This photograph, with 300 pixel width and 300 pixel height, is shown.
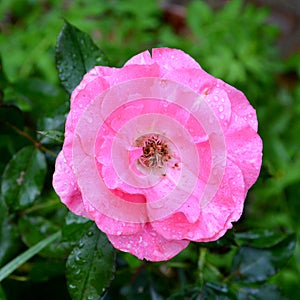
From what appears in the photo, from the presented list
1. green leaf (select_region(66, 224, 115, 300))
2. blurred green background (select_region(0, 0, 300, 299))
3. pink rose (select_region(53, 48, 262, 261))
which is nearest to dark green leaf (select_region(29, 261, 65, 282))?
→ green leaf (select_region(66, 224, 115, 300))

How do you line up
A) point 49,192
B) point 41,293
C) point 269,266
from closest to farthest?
point 269,266
point 41,293
point 49,192

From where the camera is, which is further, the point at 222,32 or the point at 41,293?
the point at 222,32

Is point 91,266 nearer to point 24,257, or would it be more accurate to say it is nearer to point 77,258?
point 77,258

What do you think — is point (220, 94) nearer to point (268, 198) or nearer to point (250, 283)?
point (250, 283)

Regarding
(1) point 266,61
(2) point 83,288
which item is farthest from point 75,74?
(1) point 266,61

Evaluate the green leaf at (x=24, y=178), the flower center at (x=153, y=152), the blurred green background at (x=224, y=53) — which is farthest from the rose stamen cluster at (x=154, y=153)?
the blurred green background at (x=224, y=53)
